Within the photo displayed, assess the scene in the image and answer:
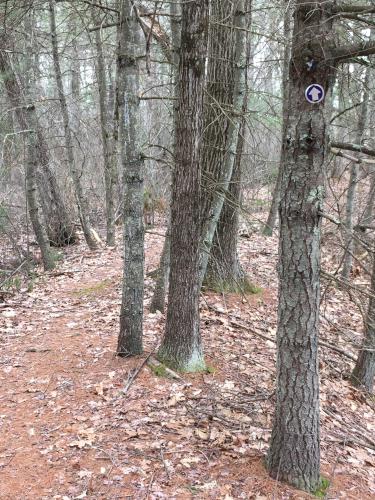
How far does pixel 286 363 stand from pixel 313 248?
3.08 feet

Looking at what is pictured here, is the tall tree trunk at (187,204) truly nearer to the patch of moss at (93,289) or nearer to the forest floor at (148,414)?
the forest floor at (148,414)

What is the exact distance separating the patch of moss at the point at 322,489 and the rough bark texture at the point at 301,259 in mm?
62

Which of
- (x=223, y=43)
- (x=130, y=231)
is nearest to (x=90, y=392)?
(x=130, y=231)

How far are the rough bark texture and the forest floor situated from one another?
0.38 metres

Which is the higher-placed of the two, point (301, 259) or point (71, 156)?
point (71, 156)

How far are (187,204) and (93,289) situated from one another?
428 centimetres

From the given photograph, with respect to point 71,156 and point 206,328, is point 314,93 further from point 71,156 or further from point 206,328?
point 71,156

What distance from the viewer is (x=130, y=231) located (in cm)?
511

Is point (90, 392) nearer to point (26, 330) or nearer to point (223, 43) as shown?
point (26, 330)

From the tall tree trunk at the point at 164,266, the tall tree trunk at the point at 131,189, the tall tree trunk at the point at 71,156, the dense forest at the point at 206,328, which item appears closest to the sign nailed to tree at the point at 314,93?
the dense forest at the point at 206,328

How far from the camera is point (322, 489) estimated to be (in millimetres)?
3760

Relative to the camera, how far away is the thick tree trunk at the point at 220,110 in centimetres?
557

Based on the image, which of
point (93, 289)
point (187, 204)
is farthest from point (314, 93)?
point (93, 289)

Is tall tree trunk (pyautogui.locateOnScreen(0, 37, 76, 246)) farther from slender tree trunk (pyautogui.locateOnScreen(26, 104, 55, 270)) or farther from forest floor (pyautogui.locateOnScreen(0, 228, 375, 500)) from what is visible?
forest floor (pyautogui.locateOnScreen(0, 228, 375, 500))
